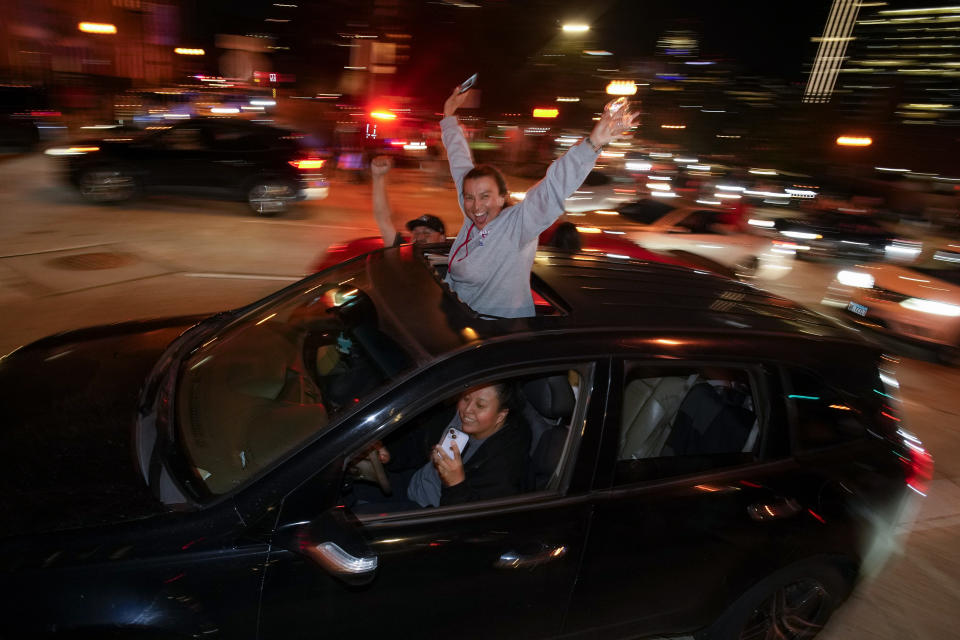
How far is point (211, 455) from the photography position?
1.98 m

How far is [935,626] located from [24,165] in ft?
58.4

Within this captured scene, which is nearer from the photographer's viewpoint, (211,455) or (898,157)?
(211,455)

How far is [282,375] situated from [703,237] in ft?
24.1

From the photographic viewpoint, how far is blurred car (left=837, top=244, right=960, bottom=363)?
701 cm

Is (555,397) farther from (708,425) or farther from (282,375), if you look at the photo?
(282,375)

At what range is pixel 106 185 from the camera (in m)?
11.2

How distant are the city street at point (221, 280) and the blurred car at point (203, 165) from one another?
0.35m

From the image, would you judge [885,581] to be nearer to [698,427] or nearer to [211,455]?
[698,427]

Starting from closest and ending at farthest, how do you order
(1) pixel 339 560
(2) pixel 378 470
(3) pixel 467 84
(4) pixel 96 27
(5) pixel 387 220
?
(1) pixel 339 560
(2) pixel 378 470
(3) pixel 467 84
(5) pixel 387 220
(4) pixel 96 27

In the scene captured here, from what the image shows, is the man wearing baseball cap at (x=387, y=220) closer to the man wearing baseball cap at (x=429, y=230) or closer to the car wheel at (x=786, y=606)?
the man wearing baseball cap at (x=429, y=230)

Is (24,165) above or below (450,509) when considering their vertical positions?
below

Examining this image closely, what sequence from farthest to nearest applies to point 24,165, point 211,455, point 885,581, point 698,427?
point 24,165 < point 885,581 < point 698,427 < point 211,455

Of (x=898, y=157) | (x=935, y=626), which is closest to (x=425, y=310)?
(x=935, y=626)

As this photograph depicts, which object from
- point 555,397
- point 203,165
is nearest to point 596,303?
point 555,397
